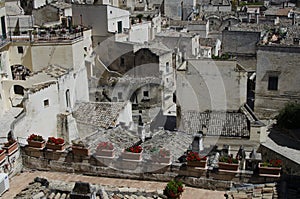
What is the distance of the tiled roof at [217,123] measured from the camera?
22281 mm

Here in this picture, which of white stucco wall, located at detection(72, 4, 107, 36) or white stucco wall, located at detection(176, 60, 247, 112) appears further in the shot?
white stucco wall, located at detection(72, 4, 107, 36)

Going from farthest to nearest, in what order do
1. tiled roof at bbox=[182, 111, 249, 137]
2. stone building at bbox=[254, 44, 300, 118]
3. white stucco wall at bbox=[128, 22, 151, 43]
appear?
white stucco wall at bbox=[128, 22, 151, 43] < stone building at bbox=[254, 44, 300, 118] < tiled roof at bbox=[182, 111, 249, 137]

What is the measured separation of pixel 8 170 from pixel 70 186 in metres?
2.19

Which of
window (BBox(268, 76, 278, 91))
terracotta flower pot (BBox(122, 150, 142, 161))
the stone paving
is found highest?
terracotta flower pot (BBox(122, 150, 142, 161))

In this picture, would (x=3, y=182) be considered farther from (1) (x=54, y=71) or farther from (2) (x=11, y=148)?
(1) (x=54, y=71)

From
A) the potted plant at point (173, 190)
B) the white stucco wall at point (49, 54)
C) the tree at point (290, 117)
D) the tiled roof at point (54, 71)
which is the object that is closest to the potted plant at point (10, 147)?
the potted plant at point (173, 190)

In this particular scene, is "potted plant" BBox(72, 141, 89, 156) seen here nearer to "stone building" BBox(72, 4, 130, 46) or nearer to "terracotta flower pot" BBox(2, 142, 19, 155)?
"terracotta flower pot" BBox(2, 142, 19, 155)

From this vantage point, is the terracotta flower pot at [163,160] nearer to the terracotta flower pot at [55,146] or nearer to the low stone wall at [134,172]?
the low stone wall at [134,172]

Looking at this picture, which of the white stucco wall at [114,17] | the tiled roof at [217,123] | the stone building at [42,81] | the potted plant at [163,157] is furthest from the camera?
the white stucco wall at [114,17]

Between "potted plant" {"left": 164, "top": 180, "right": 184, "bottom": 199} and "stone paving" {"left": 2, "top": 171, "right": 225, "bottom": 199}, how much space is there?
338 millimetres

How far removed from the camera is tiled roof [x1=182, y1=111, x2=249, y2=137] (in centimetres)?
2228

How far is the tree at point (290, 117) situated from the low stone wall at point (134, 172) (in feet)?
48.5

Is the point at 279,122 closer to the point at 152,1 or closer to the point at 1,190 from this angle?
the point at 1,190

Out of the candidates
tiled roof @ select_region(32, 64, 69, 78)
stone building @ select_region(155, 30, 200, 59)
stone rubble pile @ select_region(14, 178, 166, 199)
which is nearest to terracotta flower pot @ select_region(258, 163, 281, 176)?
stone rubble pile @ select_region(14, 178, 166, 199)
